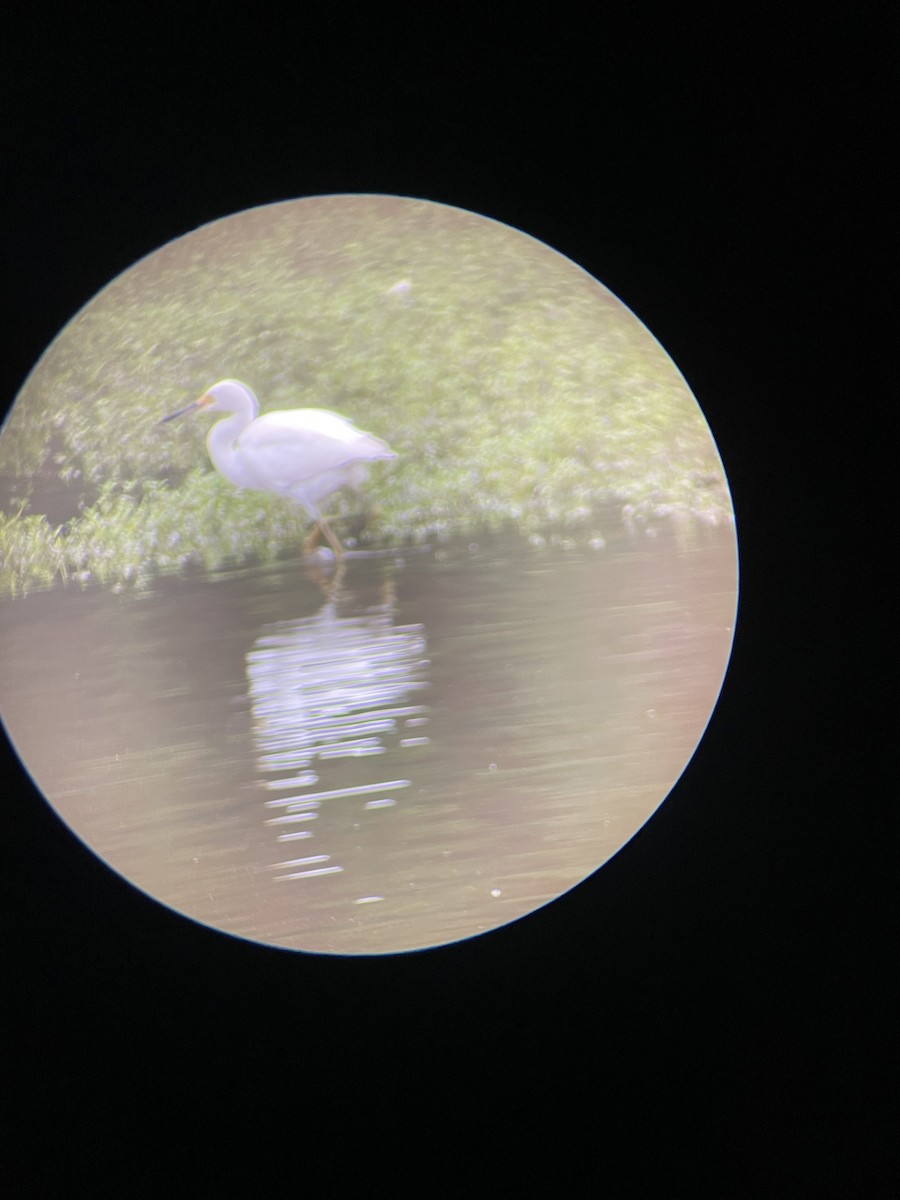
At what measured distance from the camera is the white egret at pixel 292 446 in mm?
1535

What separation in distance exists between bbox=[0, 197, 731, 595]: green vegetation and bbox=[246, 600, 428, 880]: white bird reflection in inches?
5.1

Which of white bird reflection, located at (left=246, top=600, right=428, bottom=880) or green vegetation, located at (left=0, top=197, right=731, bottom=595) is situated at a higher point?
green vegetation, located at (left=0, top=197, right=731, bottom=595)

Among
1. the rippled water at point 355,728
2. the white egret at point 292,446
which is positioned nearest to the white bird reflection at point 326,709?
the rippled water at point 355,728

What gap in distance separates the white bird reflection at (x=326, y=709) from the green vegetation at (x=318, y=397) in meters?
0.13

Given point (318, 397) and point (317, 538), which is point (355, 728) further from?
point (318, 397)

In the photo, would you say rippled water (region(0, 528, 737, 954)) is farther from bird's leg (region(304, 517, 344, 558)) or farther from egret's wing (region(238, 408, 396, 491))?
egret's wing (region(238, 408, 396, 491))

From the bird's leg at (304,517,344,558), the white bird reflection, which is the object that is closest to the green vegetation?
the bird's leg at (304,517,344,558)

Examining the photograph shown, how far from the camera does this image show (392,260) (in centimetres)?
158

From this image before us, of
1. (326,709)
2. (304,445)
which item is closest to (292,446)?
(304,445)

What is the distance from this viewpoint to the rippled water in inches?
60.8

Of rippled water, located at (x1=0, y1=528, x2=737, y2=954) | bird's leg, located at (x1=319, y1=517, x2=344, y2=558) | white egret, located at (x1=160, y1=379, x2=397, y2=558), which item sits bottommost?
rippled water, located at (x1=0, y1=528, x2=737, y2=954)

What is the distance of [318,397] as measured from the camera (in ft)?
5.08

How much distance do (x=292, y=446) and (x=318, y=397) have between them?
0.25 ft

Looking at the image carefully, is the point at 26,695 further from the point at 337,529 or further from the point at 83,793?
the point at 337,529
